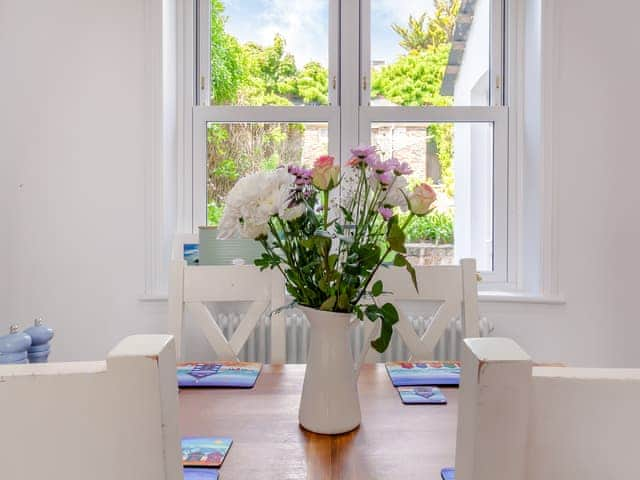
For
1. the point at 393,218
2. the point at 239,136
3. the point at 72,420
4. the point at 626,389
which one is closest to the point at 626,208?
the point at 393,218

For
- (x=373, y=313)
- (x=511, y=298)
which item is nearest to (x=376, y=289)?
(x=373, y=313)

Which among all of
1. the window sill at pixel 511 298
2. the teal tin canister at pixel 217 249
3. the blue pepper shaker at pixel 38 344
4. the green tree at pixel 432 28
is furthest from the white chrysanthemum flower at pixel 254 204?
the green tree at pixel 432 28

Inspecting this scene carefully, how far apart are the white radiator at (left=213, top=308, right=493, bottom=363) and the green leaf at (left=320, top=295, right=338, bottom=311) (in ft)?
3.60

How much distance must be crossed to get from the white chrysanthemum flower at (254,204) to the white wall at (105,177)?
50.9 inches

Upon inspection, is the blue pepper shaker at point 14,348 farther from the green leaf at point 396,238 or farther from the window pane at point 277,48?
the window pane at point 277,48

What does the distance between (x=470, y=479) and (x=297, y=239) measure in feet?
1.73

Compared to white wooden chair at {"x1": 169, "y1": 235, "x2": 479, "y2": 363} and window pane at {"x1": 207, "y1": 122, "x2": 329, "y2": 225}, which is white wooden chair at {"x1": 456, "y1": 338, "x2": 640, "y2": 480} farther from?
window pane at {"x1": 207, "y1": 122, "x2": 329, "y2": 225}

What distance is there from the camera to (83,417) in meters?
0.34

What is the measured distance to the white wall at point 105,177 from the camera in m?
1.88

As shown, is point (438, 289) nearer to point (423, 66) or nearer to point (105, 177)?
point (423, 66)

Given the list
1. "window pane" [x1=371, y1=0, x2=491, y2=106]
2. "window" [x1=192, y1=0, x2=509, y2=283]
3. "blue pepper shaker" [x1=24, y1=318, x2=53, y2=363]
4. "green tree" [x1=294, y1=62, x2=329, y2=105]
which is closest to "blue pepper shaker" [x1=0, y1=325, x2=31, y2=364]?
"blue pepper shaker" [x1=24, y1=318, x2=53, y2=363]

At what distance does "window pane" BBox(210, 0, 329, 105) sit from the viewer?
2174 millimetres

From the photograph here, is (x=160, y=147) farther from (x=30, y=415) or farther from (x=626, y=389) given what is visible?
(x=626, y=389)

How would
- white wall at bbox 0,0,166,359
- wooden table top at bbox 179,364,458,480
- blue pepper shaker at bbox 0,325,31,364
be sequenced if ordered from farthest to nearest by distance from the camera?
white wall at bbox 0,0,166,359 < blue pepper shaker at bbox 0,325,31,364 < wooden table top at bbox 179,364,458,480
